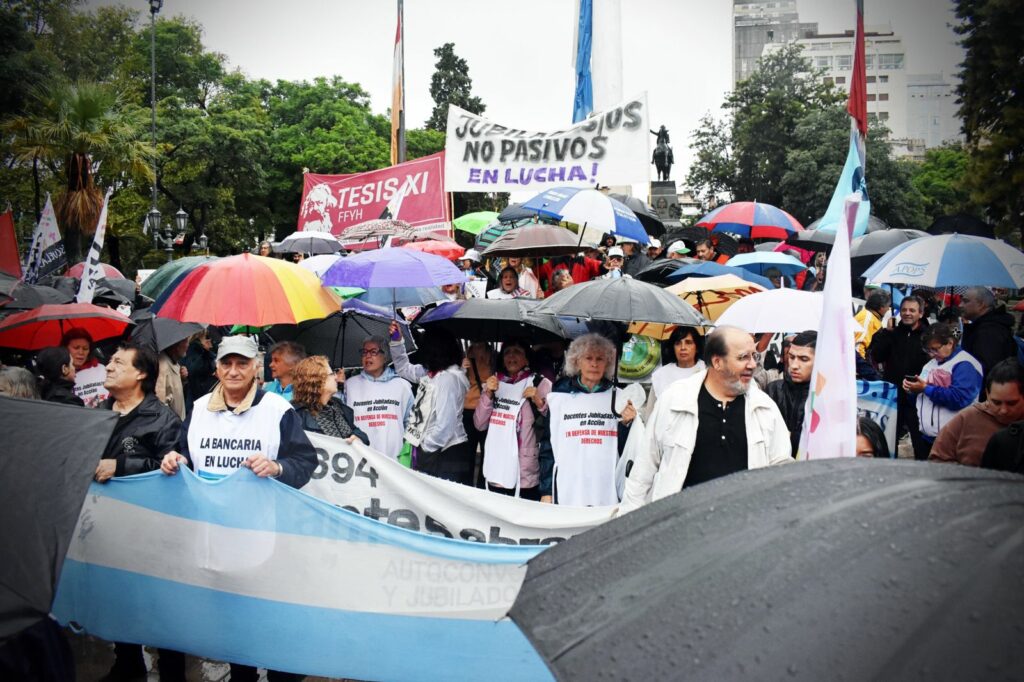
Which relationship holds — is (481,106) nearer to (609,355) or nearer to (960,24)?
(960,24)

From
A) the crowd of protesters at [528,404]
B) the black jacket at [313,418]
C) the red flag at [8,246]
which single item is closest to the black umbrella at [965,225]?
the crowd of protesters at [528,404]

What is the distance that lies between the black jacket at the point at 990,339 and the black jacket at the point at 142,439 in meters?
5.99

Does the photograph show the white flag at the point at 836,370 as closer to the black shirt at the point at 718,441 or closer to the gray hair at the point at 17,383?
the black shirt at the point at 718,441

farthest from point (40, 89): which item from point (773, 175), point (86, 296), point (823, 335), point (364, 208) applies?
point (773, 175)

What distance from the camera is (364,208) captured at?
12281 mm

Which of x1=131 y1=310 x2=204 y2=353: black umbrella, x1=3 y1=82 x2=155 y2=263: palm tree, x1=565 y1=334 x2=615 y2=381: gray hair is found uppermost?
x1=3 y1=82 x2=155 y2=263: palm tree

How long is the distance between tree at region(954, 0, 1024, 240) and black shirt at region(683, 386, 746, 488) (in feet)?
65.8

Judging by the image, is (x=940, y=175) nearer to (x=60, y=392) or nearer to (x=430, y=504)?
(x=430, y=504)

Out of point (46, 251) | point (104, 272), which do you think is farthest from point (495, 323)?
point (104, 272)

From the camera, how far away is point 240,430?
4.31 m

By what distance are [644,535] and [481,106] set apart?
72.1 m

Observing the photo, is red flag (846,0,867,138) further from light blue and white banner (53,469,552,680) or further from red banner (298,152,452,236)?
red banner (298,152,452,236)

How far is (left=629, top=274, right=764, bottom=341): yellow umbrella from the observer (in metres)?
6.90

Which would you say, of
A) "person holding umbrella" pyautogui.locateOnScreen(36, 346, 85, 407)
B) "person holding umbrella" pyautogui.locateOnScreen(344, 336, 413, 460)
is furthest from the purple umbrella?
"person holding umbrella" pyautogui.locateOnScreen(36, 346, 85, 407)
